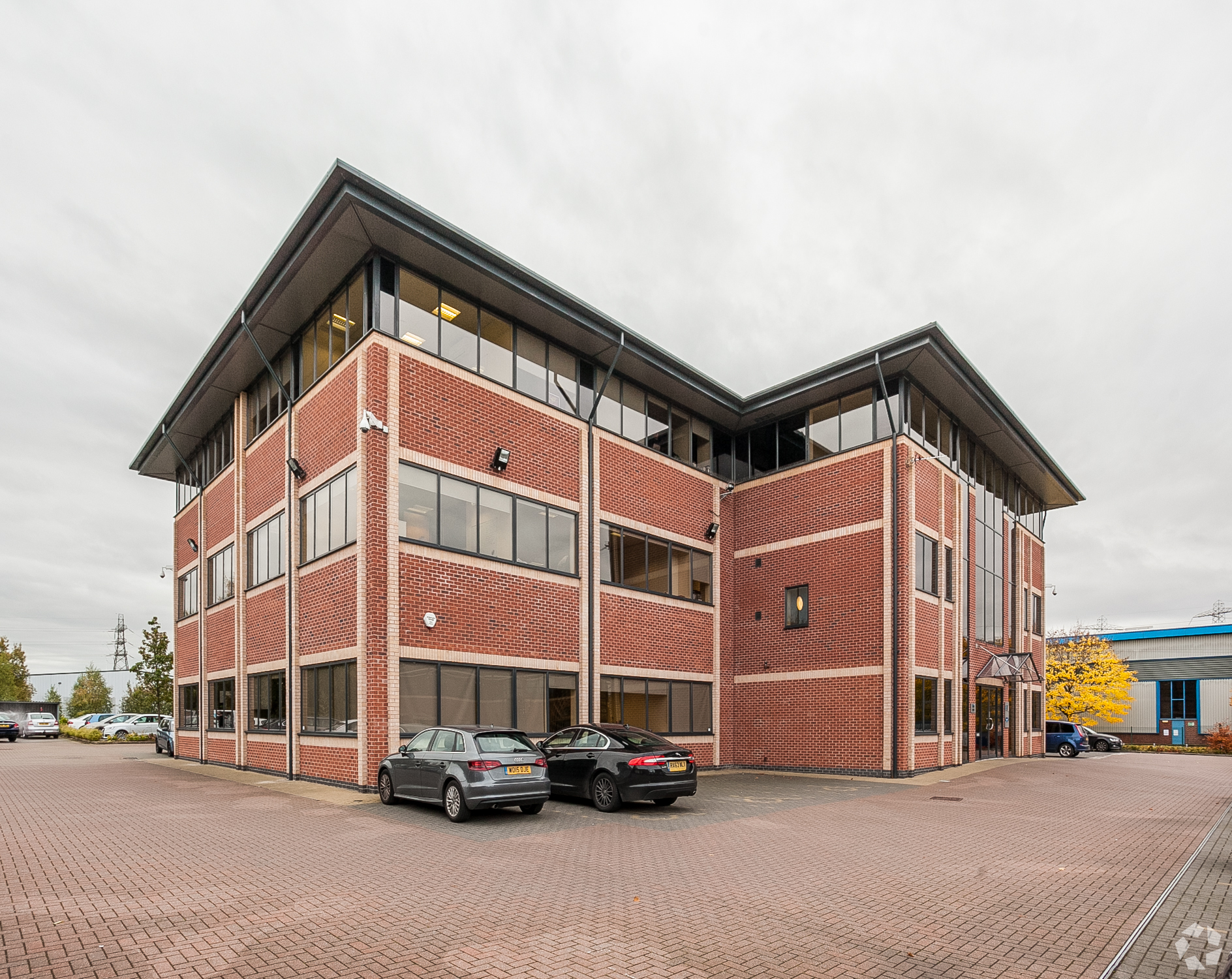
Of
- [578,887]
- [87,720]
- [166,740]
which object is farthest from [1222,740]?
[87,720]

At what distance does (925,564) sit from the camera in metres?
21.4

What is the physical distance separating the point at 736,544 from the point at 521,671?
900 cm

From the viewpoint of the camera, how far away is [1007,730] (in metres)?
28.8

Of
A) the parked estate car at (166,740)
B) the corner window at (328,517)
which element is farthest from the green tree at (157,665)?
the corner window at (328,517)

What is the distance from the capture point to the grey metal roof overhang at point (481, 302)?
14836 millimetres

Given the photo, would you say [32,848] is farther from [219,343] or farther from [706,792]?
[219,343]

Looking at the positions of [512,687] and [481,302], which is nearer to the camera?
[512,687]

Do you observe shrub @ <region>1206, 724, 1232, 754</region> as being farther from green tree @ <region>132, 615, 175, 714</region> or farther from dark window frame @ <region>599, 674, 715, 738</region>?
green tree @ <region>132, 615, 175, 714</region>

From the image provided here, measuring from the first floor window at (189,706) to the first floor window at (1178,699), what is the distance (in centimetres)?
4956

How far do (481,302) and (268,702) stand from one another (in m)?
10.4

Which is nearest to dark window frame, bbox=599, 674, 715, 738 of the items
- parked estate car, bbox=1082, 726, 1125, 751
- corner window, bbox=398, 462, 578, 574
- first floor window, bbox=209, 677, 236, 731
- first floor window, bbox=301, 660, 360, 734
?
corner window, bbox=398, 462, 578, 574

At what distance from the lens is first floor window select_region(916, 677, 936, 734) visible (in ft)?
66.0

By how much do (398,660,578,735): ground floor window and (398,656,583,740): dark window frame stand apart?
13mm

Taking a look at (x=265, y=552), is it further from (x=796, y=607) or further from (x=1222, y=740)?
(x=1222, y=740)
